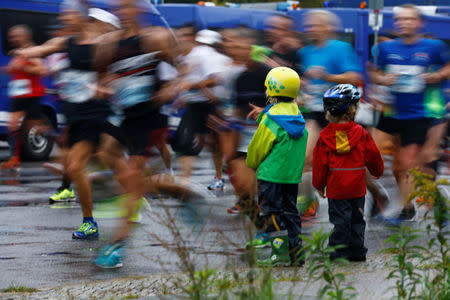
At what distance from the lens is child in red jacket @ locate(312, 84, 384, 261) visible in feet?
21.6

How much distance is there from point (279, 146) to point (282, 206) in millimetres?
445

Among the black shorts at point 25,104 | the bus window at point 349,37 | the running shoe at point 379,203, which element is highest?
the running shoe at point 379,203

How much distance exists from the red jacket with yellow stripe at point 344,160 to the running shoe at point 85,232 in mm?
2130

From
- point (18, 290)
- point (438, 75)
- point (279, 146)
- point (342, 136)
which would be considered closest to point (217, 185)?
point (438, 75)

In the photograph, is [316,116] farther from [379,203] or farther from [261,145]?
[261,145]

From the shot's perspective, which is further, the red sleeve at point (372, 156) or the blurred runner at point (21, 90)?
the blurred runner at point (21, 90)

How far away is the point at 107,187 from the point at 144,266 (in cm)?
165

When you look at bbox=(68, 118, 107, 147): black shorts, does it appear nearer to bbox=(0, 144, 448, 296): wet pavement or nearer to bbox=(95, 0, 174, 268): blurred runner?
bbox=(95, 0, 174, 268): blurred runner

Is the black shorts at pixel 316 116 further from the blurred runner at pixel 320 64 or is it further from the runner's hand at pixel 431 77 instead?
the runner's hand at pixel 431 77

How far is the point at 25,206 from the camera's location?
9727 millimetres

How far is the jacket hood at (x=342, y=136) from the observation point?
6.61 metres

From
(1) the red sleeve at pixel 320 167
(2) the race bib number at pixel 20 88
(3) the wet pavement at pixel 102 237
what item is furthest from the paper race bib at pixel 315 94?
(2) the race bib number at pixel 20 88

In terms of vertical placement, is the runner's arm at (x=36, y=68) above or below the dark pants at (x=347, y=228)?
below

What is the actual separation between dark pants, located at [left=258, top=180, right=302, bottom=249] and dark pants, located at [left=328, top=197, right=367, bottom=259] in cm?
30
